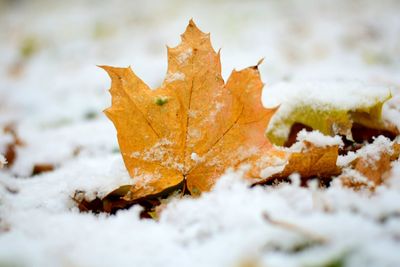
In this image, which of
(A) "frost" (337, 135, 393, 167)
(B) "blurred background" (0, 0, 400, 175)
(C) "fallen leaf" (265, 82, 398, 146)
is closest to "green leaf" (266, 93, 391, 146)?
(C) "fallen leaf" (265, 82, 398, 146)

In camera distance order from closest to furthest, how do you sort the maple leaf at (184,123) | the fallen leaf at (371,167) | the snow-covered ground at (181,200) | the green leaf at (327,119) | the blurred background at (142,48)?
the snow-covered ground at (181,200) → the fallen leaf at (371,167) → the maple leaf at (184,123) → the green leaf at (327,119) → the blurred background at (142,48)

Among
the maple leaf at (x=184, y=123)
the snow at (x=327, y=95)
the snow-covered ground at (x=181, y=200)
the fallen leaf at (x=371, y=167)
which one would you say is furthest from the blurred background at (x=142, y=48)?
the fallen leaf at (x=371, y=167)

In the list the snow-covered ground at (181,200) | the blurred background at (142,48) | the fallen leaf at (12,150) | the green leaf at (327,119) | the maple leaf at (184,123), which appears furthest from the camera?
the blurred background at (142,48)

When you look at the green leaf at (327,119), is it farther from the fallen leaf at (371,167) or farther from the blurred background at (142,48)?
the blurred background at (142,48)

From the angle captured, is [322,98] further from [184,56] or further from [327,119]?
[184,56]

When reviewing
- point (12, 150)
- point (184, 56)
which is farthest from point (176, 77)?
point (12, 150)

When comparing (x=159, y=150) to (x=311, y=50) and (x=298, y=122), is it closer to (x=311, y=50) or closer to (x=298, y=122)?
(x=298, y=122)

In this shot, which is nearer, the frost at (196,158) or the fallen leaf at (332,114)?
the frost at (196,158)
